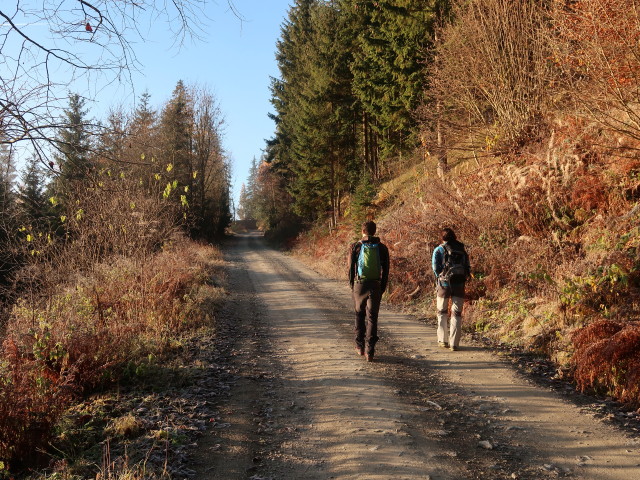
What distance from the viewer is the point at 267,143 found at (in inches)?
1775

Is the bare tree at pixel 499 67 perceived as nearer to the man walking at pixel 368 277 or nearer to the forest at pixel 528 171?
the forest at pixel 528 171

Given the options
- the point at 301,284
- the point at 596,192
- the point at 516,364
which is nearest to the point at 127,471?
the point at 516,364

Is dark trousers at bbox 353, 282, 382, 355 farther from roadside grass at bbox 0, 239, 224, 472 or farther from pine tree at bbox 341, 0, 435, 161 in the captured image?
pine tree at bbox 341, 0, 435, 161

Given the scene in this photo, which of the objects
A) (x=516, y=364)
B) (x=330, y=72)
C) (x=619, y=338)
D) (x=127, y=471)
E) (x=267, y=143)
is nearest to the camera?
(x=127, y=471)

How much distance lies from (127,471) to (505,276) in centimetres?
902

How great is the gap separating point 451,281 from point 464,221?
5050mm

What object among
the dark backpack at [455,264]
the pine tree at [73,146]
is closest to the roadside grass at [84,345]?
the pine tree at [73,146]

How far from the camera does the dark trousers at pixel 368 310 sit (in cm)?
695

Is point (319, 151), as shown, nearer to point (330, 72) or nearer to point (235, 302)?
point (330, 72)

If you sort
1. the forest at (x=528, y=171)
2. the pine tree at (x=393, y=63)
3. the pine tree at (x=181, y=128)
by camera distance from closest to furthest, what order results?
the forest at (x=528, y=171) < the pine tree at (x=393, y=63) < the pine tree at (x=181, y=128)

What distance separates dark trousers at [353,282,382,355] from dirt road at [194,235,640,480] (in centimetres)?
29

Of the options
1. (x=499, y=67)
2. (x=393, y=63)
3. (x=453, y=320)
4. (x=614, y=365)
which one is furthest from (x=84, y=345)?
(x=393, y=63)

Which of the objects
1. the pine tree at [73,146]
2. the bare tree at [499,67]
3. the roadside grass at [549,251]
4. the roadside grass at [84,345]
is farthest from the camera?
the bare tree at [499,67]

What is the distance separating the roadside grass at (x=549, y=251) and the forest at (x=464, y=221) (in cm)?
3
